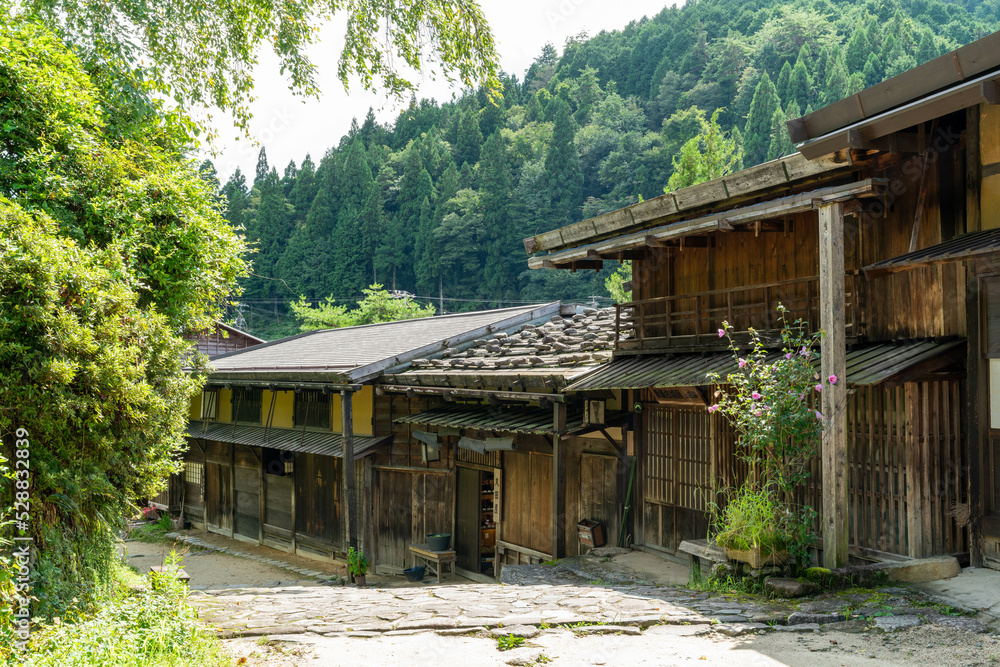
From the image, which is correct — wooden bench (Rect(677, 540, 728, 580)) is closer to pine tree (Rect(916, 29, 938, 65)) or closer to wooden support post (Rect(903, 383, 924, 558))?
wooden support post (Rect(903, 383, 924, 558))

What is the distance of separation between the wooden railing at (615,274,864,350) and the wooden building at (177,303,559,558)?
5037mm

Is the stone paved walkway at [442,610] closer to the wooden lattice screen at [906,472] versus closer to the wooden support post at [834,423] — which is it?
the wooden support post at [834,423]

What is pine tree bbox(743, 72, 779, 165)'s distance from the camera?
5125 cm

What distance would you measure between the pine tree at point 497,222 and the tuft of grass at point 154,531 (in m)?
43.0

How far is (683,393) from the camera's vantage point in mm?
9945

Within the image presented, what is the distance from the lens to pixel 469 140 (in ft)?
Result: 235

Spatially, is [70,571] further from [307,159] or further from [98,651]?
[307,159]

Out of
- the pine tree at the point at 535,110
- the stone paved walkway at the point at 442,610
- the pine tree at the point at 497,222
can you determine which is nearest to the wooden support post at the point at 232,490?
the stone paved walkway at the point at 442,610

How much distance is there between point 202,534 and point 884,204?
18306mm

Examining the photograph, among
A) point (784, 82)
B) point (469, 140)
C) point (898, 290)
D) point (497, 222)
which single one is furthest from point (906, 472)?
point (469, 140)

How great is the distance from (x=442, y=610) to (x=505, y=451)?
6.32 meters

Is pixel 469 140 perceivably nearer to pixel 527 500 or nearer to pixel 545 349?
pixel 545 349

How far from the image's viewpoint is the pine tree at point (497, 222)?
202 feet

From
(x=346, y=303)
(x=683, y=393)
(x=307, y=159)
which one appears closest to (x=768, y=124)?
(x=346, y=303)
